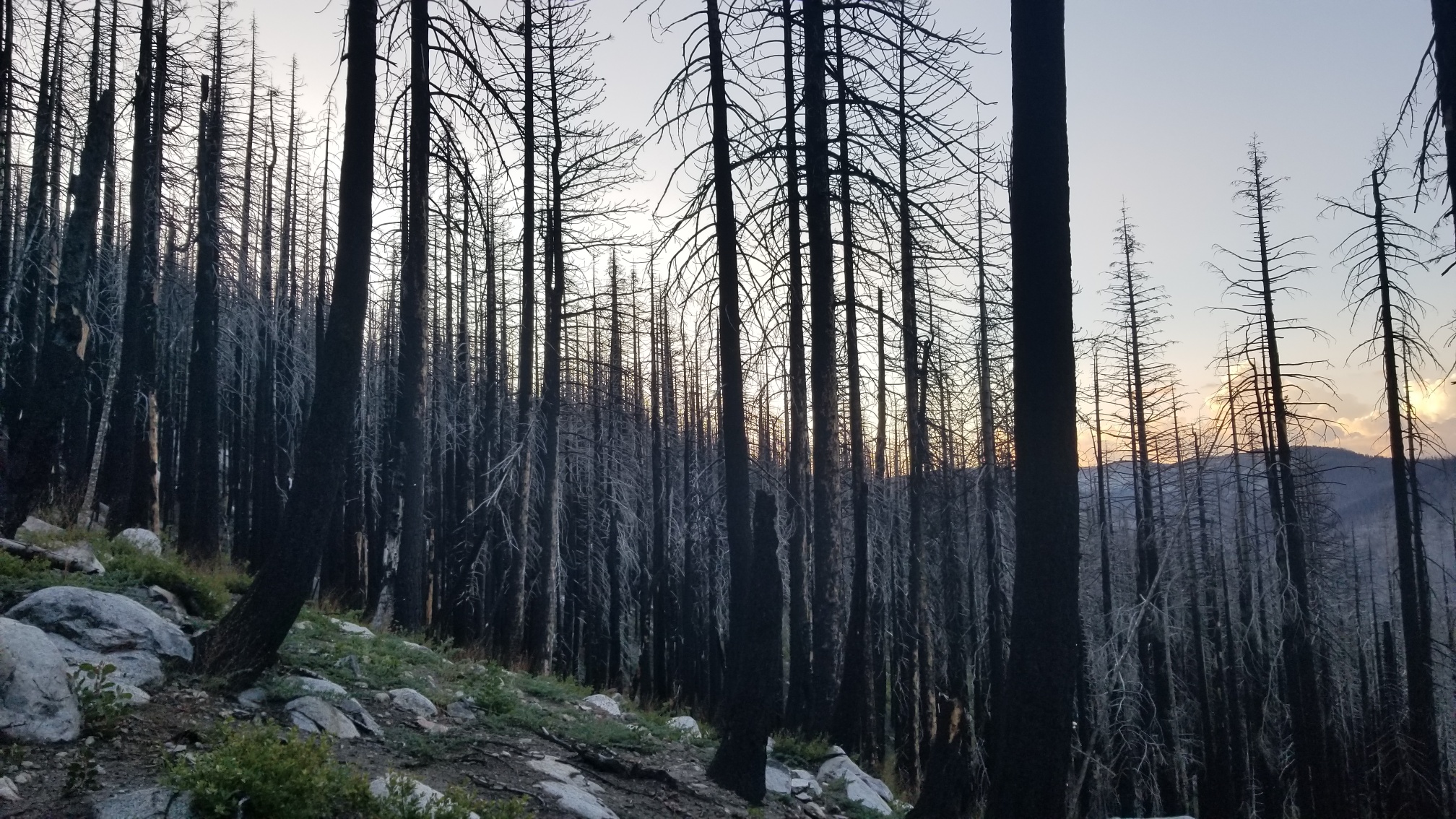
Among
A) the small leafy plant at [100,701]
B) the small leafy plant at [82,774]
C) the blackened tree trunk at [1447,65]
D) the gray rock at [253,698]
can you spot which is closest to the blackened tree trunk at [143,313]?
the gray rock at [253,698]

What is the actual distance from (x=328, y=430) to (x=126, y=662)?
2.14 metres

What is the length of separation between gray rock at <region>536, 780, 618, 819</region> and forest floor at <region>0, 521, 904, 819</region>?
5cm

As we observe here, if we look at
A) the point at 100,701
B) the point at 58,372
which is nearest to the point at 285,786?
the point at 100,701

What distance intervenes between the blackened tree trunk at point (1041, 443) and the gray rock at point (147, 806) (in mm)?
4505

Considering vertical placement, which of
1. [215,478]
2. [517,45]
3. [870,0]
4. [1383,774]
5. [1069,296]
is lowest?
[1383,774]

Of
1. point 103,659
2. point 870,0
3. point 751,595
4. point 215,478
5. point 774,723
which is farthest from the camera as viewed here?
point 215,478

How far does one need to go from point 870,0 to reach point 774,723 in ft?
27.5

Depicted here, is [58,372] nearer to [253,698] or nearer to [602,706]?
[253,698]

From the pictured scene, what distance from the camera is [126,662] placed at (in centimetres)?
639

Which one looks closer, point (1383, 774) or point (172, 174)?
point (172, 174)

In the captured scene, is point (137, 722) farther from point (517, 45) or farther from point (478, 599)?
point (478, 599)

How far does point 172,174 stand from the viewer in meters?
15.1

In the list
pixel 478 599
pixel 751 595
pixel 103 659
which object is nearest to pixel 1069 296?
pixel 751 595

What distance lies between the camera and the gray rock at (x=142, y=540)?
37.5ft
